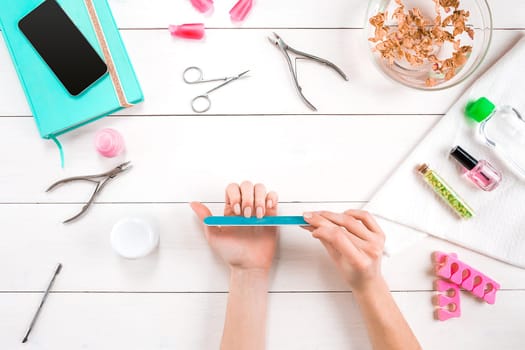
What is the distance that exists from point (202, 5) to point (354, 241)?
0.52 metres

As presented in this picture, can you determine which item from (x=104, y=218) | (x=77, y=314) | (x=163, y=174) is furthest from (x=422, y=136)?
(x=77, y=314)

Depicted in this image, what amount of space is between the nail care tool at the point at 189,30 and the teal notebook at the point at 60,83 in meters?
0.11

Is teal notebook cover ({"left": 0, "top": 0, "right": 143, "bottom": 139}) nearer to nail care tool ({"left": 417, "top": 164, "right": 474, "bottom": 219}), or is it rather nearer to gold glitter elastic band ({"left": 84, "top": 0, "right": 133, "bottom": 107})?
gold glitter elastic band ({"left": 84, "top": 0, "right": 133, "bottom": 107})

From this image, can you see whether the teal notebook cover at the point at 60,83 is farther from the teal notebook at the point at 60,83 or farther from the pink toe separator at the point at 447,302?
the pink toe separator at the point at 447,302

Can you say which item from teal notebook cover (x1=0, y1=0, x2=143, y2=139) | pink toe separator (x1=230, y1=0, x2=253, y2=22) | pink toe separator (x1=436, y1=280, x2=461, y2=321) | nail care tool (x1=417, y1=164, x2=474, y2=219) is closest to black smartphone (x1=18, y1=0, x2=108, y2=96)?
teal notebook cover (x1=0, y1=0, x2=143, y2=139)

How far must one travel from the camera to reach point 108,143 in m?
0.92

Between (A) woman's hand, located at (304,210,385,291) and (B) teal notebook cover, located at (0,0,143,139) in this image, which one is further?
(B) teal notebook cover, located at (0,0,143,139)

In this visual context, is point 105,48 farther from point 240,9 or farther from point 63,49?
point 240,9

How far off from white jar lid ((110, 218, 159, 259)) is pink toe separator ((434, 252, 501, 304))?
1.78 feet

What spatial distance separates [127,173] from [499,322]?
0.76m

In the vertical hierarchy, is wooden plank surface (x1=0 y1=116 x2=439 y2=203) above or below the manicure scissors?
below

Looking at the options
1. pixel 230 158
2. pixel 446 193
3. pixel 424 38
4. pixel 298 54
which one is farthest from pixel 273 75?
pixel 446 193

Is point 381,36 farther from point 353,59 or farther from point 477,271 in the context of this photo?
point 477,271

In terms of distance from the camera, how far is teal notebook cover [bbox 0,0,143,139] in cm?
94
